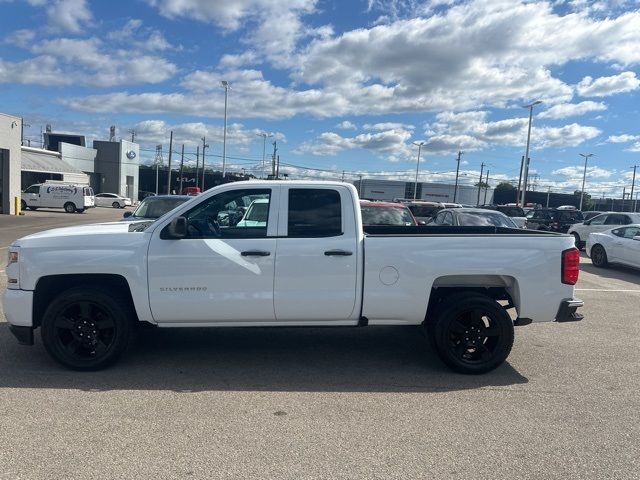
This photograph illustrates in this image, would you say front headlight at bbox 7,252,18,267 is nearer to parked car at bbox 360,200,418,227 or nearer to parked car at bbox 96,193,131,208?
parked car at bbox 360,200,418,227

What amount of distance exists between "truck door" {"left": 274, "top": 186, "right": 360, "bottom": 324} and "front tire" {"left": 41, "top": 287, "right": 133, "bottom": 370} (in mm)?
1527

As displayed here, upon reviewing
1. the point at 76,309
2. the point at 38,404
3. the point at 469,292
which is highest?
the point at 469,292

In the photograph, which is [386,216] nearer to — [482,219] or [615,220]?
[482,219]

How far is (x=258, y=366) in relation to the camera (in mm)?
5285

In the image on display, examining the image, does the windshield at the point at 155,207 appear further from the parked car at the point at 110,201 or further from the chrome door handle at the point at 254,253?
the parked car at the point at 110,201

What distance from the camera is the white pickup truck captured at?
16.1 feet

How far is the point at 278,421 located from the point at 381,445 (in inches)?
33.1

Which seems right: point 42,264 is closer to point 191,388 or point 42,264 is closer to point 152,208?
point 191,388

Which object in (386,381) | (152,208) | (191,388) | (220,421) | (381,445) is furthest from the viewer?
(152,208)

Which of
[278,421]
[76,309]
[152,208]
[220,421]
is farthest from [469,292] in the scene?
[152,208]

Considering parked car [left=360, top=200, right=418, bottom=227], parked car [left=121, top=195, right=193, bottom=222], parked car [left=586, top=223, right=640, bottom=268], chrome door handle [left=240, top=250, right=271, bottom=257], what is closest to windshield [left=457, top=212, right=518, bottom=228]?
parked car [left=360, top=200, right=418, bottom=227]

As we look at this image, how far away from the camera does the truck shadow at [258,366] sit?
4.78 metres

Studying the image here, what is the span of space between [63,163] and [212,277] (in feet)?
181

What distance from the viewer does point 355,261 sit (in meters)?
4.96
